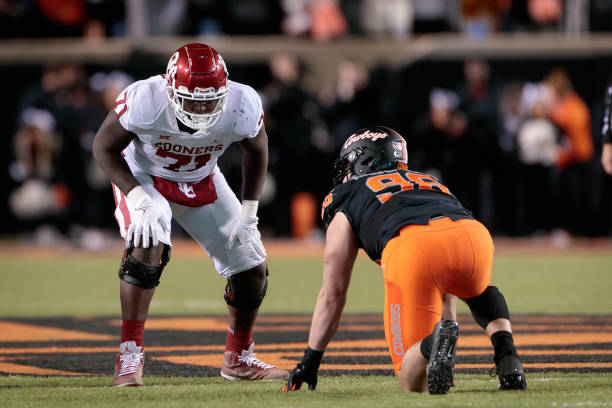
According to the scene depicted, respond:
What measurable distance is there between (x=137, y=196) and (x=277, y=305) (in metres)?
3.53

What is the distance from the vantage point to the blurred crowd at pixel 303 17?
15641 millimetres

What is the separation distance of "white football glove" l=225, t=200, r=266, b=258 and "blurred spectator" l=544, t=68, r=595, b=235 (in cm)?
874

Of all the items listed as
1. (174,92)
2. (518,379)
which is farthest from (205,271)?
(518,379)

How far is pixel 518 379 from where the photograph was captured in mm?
4574

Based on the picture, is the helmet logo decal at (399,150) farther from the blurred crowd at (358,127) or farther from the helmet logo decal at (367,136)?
the blurred crowd at (358,127)

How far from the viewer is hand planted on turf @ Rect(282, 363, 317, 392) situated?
15.4 feet

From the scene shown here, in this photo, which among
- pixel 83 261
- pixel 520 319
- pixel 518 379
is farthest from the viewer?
pixel 83 261

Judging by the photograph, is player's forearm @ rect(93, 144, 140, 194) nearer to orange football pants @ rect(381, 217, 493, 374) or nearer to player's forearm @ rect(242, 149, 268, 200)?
player's forearm @ rect(242, 149, 268, 200)

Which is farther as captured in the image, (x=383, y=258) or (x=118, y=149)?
(x=118, y=149)

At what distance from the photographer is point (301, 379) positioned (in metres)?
4.71

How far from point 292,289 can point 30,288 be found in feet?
7.90

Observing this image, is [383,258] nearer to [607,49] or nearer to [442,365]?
[442,365]

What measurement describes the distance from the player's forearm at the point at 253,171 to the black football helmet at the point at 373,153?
0.72 metres

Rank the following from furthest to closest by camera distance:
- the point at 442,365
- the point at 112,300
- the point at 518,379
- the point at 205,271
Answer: the point at 205,271
the point at 112,300
the point at 518,379
the point at 442,365
